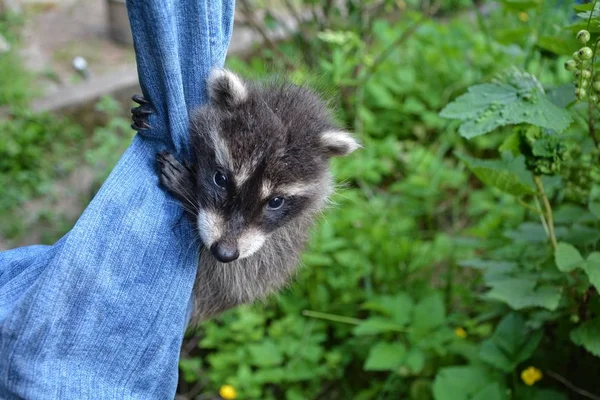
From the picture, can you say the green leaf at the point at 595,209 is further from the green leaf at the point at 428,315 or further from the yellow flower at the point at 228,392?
the yellow flower at the point at 228,392

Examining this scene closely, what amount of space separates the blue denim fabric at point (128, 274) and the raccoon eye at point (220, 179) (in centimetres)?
26

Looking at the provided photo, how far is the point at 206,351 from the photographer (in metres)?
4.40

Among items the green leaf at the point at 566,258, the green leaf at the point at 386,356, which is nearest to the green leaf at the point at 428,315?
the green leaf at the point at 386,356

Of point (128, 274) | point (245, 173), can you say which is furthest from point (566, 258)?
point (128, 274)

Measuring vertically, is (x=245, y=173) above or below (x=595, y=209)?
above

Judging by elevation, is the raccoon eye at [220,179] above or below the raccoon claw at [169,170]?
below

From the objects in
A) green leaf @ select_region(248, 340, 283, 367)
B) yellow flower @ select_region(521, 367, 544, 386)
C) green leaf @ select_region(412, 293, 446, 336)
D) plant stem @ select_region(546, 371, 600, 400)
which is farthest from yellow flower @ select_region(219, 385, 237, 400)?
plant stem @ select_region(546, 371, 600, 400)

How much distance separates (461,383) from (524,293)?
0.66m

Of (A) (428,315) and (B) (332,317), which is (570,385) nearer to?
(A) (428,315)

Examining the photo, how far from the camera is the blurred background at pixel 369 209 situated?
3295 millimetres

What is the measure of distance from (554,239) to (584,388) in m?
1.04

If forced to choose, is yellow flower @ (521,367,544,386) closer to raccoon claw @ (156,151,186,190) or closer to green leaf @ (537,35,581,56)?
green leaf @ (537,35,581,56)

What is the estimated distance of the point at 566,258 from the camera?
2506 millimetres

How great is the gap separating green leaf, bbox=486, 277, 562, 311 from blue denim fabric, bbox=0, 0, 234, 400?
1405mm
